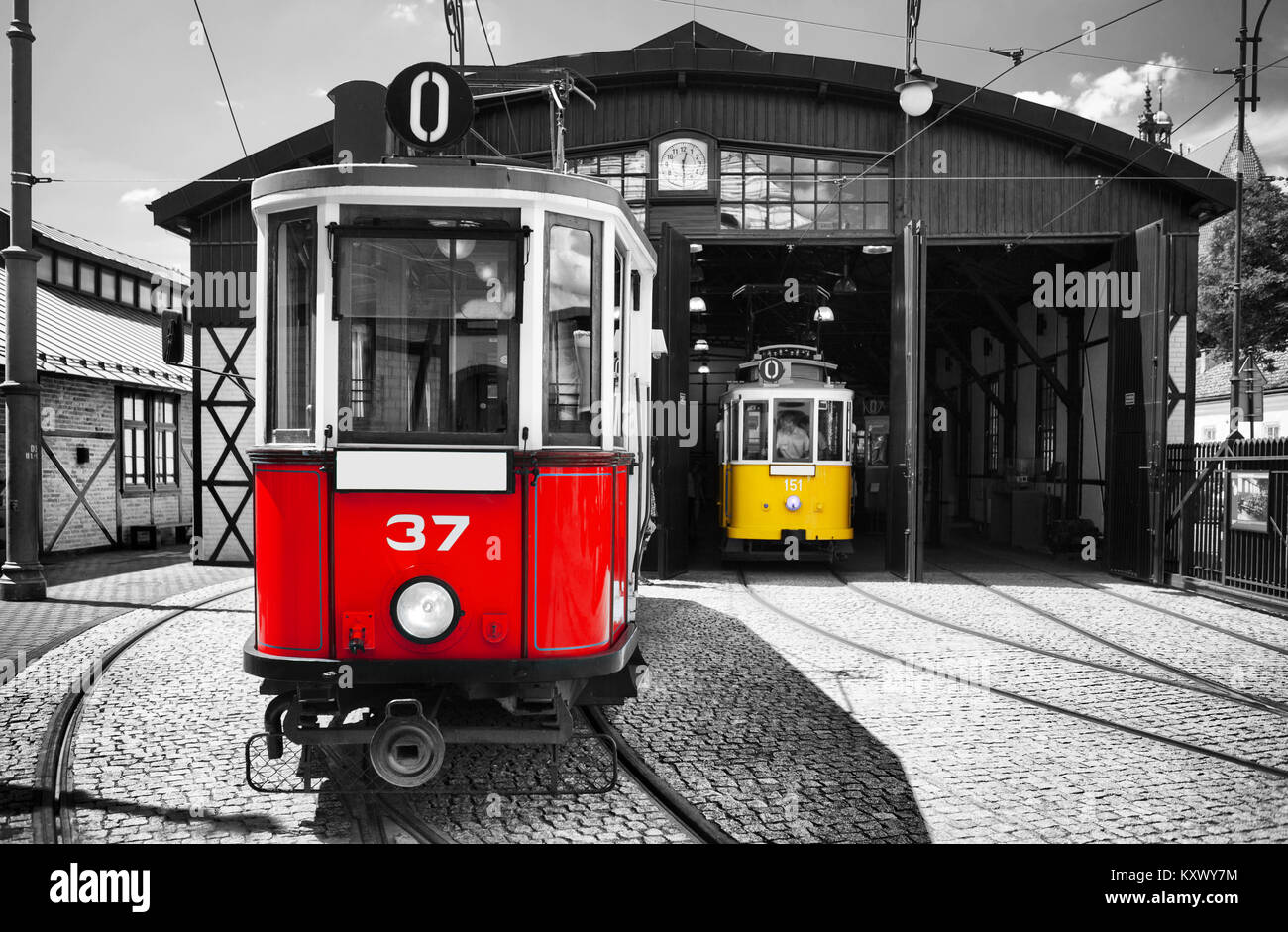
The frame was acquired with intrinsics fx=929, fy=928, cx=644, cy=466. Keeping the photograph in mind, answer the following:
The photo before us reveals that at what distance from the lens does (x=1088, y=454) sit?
16047mm

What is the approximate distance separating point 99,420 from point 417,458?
605 inches

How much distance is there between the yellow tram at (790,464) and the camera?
13.3m

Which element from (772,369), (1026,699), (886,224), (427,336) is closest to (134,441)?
(772,369)

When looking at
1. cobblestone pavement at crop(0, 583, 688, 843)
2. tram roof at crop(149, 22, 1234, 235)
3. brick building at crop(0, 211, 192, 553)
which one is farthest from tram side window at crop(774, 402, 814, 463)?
brick building at crop(0, 211, 192, 553)

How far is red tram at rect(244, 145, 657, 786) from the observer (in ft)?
13.1

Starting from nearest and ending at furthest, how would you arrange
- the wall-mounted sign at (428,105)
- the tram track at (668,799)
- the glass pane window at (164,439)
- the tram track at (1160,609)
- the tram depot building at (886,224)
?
the tram track at (668,799) → the wall-mounted sign at (428,105) → the tram track at (1160,609) → the tram depot building at (886,224) → the glass pane window at (164,439)

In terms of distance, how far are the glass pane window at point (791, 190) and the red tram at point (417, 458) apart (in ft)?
34.3

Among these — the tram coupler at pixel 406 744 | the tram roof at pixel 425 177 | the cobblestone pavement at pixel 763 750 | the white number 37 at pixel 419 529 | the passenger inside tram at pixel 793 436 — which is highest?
the tram roof at pixel 425 177

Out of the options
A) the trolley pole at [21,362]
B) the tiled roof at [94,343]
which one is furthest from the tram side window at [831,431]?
the tiled roof at [94,343]

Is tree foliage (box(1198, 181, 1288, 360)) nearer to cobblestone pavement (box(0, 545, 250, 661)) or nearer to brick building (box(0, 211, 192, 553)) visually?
cobblestone pavement (box(0, 545, 250, 661))

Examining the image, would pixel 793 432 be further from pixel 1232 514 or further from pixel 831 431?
pixel 1232 514

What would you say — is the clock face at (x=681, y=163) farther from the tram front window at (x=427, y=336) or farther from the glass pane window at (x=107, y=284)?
the glass pane window at (x=107, y=284)

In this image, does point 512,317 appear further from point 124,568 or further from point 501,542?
point 124,568

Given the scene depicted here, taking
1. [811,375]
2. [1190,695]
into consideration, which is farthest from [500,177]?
[811,375]
